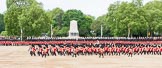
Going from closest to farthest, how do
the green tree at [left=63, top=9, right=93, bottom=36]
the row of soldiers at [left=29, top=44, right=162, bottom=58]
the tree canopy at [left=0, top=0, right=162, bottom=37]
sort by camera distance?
the row of soldiers at [left=29, top=44, right=162, bottom=58]
the tree canopy at [left=0, top=0, right=162, bottom=37]
the green tree at [left=63, top=9, right=93, bottom=36]

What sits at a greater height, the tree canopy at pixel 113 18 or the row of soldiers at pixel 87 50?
the tree canopy at pixel 113 18

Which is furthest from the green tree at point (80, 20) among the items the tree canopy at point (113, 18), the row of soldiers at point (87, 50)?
the row of soldiers at point (87, 50)

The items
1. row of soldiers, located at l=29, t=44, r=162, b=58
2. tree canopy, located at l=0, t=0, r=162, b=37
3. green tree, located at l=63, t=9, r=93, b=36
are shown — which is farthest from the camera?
green tree, located at l=63, t=9, r=93, b=36

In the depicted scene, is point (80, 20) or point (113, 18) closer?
point (113, 18)

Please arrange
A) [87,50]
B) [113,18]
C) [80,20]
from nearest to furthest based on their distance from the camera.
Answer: [87,50], [113,18], [80,20]

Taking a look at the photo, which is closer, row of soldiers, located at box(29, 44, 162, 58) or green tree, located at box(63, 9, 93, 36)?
row of soldiers, located at box(29, 44, 162, 58)

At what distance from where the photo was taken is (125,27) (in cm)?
9400

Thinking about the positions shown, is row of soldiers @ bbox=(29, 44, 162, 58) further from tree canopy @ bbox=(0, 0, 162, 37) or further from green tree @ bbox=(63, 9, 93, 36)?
green tree @ bbox=(63, 9, 93, 36)

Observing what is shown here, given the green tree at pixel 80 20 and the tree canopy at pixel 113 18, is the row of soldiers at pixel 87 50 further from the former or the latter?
the green tree at pixel 80 20

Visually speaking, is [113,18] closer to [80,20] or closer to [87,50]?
Answer: [80,20]

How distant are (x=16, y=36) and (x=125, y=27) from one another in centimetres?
2070

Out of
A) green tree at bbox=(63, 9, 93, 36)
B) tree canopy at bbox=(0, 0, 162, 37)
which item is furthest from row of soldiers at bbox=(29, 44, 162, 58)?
green tree at bbox=(63, 9, 93, 36)

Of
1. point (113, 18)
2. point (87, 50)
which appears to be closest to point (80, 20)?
point (113, 18)

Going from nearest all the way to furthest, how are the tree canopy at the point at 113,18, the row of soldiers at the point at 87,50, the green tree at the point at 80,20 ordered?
the row of soldiers at the point at 87,50 → the tree canopy at the point at 113,18 → the green tree at the point at 80,20
